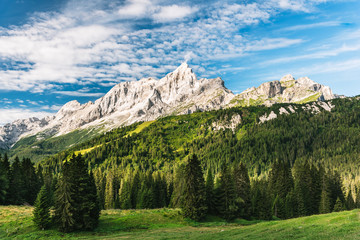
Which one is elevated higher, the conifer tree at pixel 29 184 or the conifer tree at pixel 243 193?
the conifer tree at pixel 29 184

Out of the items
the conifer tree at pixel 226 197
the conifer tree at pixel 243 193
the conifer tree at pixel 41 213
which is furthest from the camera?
the conifer tree at pixel 243 193

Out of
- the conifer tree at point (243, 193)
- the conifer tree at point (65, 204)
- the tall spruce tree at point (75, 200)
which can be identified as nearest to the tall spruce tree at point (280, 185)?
the conifer tree at point (243, 193)

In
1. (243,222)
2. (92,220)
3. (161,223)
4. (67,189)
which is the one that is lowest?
(243,222)

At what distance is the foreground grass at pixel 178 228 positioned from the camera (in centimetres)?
2850

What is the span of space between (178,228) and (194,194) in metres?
13.7

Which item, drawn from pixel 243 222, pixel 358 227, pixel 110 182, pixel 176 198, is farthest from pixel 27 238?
pixel 110 182

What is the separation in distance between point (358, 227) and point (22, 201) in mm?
91537

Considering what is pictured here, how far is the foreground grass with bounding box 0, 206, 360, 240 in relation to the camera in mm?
28500

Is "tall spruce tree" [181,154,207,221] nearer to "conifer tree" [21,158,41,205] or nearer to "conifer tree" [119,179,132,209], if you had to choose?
"conifer tree" [119,179,132,209]

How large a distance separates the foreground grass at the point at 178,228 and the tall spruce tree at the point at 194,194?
2.38m

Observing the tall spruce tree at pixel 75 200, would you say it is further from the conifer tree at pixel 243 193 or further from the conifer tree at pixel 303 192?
the conifer tree at pixel 303 192

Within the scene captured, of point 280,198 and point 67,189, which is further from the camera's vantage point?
point 280,198

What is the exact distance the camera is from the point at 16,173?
82188mm

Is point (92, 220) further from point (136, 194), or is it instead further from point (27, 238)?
point (136, 194)
